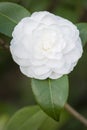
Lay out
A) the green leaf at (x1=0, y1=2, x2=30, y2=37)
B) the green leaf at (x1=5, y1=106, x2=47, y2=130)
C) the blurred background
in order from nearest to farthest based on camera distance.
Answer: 1. the green leaf at (x1=0, y1=2, x2=30, y2=37)
2. the green leaf at (x1=5, y1=106, x2=47, y2=130)
3. the blurred background

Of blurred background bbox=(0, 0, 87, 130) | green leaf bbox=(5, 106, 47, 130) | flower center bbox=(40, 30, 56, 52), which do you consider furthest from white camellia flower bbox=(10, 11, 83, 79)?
blurred background bbox=(0, 0, 87, 130)

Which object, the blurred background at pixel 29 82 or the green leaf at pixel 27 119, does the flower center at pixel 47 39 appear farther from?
the blurred background at pixel 29 82

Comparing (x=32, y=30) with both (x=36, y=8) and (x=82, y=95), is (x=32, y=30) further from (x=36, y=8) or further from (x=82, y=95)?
(x=82, y=95)

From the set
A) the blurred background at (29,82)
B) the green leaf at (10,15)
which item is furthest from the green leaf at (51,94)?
the blurred background at (29,82)

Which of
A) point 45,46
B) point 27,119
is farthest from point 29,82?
point 45,46

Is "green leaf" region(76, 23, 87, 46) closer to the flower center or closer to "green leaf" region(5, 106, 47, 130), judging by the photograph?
the flower center

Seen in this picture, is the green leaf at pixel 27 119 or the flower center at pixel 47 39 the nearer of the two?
the flower center at pixel 47 39

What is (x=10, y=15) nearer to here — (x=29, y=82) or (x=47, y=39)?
(x=47, y=39)
